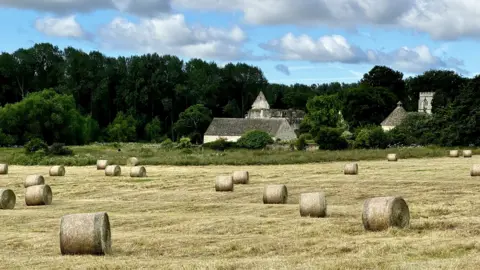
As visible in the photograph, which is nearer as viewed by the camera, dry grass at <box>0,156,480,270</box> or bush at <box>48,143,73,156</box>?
dry grass at <box>0,156,480,270</box>

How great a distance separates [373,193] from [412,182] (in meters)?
4.49

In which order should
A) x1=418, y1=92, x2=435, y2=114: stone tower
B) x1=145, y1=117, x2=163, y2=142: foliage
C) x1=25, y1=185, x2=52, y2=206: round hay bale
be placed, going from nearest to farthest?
x1=25, y1=185, x2=52, y2=206: round hay bale
x1=145, y1=117, x2=163, y2=142: foliage
x1=418, y1=92, x2=435, y2=114: stone tower

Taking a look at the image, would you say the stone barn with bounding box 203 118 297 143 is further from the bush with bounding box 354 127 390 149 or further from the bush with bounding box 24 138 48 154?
the bush with bounding box 24 138 48 154

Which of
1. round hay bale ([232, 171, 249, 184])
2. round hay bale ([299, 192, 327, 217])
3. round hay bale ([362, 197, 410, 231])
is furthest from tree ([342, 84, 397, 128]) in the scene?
round hay bale ([362, 197, 410, 231])

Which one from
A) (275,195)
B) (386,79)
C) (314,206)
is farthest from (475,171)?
(386,79)

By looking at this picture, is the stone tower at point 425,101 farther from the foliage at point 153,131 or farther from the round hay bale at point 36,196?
the round hay bale at point 36,196

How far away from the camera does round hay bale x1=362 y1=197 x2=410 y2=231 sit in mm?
15398

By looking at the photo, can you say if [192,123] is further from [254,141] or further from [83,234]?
[83,234]

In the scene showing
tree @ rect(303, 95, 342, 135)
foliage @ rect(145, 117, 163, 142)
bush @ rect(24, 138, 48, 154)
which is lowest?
bush @ rect(24, 138, 48, 154)

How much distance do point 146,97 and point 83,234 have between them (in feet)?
382

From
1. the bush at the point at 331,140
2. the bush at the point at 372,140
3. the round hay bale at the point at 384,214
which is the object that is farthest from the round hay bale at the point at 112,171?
the bush at the point at 372,140

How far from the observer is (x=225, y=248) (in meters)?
14.5

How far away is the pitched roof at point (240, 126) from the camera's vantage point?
4427 inches

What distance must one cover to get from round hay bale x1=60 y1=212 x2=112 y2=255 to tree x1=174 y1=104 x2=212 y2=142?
10426 cm
